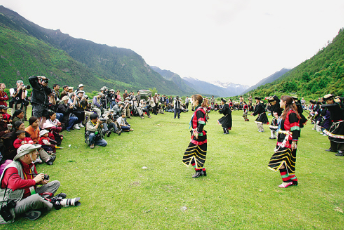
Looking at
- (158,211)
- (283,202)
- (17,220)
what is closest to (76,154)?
(17,220)

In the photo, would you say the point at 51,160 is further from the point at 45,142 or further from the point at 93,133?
the point at 93,133

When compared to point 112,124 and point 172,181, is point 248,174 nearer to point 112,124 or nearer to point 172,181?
point 172,181

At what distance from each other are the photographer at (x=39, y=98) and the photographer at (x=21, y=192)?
4.09 m

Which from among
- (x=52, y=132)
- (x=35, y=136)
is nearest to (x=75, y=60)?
(x=52, y=132)

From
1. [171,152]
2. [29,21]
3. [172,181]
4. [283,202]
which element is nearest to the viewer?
[283,202]

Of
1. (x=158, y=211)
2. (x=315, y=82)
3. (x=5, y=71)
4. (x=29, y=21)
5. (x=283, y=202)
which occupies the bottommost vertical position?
(x=158, y=211)

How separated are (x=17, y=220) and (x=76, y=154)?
10.6 feet

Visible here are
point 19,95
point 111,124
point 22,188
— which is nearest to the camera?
point 22,188

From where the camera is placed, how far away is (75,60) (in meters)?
110

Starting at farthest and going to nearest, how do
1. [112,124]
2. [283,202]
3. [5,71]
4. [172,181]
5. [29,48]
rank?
[29,48], [5,71], [112,124], [172,181], [283,202]

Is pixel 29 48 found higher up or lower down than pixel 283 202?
higher up

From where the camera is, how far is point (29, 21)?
143125mm

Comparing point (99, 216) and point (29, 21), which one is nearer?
point (99, 216)

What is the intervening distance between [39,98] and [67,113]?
84.4 inches
